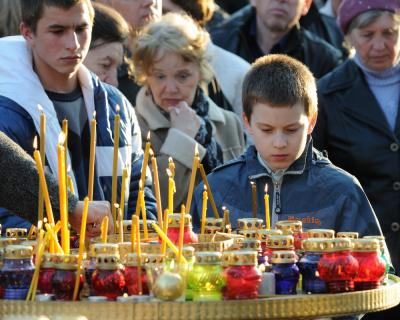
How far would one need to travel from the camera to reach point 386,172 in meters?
7.68

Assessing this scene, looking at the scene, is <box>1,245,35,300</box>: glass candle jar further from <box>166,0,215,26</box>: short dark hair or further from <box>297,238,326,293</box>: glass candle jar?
<box>166,0,215,26</box>: short dark hair

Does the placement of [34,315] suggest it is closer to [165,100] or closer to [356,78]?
[165,100]

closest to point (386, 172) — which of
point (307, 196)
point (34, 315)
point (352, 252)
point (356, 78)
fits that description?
point (356, 78)

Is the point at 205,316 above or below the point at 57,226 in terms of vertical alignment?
below

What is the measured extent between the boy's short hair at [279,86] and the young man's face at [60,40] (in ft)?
2.52

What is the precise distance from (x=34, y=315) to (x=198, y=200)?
1792 millimetres

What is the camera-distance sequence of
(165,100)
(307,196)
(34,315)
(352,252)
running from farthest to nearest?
(165,100)
(307,196)
(352,252)
(34,315)

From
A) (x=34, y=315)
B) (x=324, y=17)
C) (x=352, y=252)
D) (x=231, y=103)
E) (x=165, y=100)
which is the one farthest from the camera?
(x=324, y=17)

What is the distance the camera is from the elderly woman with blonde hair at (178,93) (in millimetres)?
7261

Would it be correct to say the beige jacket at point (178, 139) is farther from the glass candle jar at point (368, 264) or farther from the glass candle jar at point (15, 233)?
the glass candle jar at point (368, 264)

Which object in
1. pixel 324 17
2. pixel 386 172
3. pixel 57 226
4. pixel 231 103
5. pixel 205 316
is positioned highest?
pixel 324 17

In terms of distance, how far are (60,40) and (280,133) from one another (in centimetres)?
113

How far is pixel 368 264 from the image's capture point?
432cm

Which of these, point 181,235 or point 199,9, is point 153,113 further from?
point 181,235
